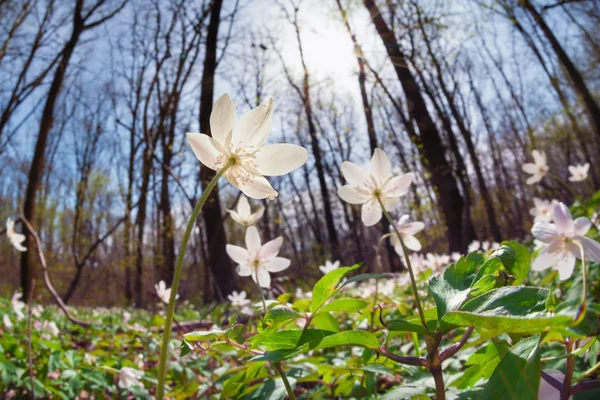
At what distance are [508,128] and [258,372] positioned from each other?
32256mm

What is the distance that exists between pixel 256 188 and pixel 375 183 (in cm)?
29

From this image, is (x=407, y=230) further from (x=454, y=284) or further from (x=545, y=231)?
(x=454, y=284)

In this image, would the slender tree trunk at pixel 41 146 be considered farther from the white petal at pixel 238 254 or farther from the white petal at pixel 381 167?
the white petal at pixel 381 167

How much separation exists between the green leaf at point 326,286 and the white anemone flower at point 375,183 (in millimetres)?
295

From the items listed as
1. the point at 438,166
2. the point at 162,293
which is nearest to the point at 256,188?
the point at 162,293

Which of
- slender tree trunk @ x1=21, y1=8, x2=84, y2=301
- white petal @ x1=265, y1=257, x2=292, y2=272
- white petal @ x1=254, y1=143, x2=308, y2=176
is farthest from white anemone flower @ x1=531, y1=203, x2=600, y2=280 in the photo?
slender tree trunk @ x1=21, y1=8, x2=84, y2=301

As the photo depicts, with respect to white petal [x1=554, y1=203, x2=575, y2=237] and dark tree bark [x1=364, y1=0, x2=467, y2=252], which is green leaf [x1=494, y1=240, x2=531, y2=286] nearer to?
white petal [x1=554, y1=203, x2=575, y2=237]

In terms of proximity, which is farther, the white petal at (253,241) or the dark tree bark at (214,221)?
the dark tree bark at (214,221)

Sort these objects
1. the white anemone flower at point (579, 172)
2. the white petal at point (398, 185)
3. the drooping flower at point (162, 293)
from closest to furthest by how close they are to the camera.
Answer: the white petal at point (398, 185), the drooping flower at point (162, 293), the white anemone flower at point (579, 172)

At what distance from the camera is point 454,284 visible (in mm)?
549

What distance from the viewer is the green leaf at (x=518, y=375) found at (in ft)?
1.27

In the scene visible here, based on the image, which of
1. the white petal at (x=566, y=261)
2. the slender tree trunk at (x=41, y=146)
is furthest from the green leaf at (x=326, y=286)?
the slender tree trunk at (x=41, y=146)

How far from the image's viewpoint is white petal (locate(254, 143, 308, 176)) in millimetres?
674

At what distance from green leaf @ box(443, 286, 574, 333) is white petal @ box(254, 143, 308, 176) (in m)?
0.35
